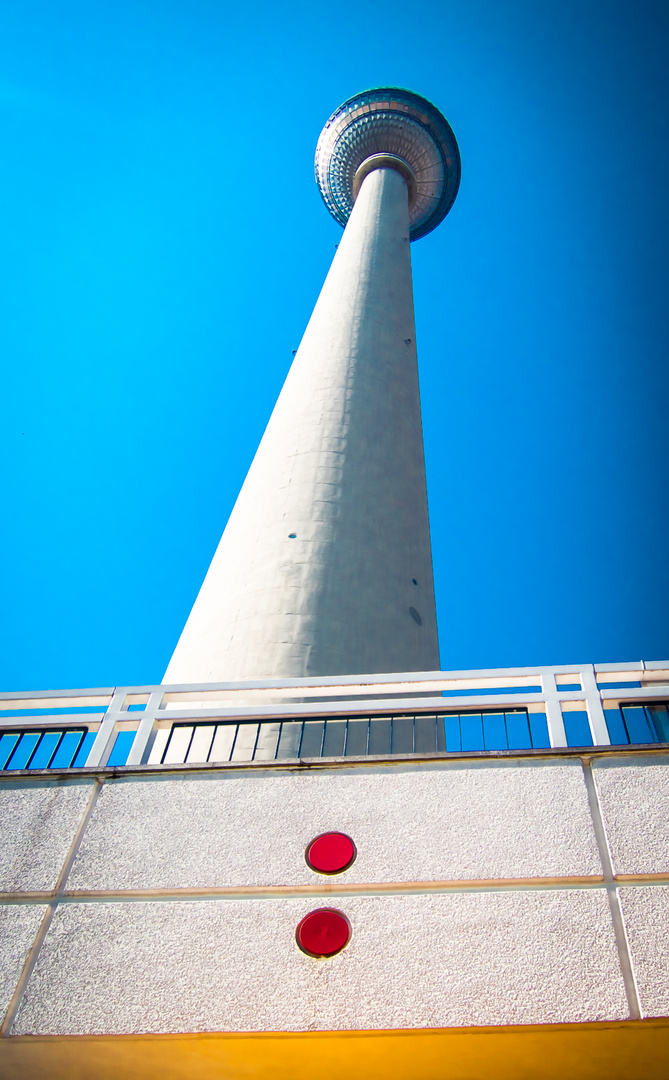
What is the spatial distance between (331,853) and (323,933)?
48 cm

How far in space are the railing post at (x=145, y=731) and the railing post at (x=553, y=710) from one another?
9.40 ft

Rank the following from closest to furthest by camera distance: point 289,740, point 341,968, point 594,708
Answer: point 341,968 < point 594,708 < point 289,740

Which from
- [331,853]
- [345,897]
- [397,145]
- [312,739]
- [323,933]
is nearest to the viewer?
[323,933]

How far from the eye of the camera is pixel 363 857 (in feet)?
15.9

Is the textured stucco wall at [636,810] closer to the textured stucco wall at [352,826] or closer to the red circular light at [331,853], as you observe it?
the textured stucco wall at [352,826]

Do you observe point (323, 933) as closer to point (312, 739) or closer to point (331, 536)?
point (312, 739)

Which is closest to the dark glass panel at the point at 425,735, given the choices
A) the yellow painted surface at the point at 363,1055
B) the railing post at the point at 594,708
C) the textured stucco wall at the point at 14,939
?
the railing post at the point at 594,708

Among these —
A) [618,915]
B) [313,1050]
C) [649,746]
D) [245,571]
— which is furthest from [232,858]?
[245,571]

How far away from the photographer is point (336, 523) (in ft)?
33.3

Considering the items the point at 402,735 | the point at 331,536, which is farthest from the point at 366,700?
the point at 331,536

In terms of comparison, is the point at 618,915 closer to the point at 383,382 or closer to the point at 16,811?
the point at 16,811

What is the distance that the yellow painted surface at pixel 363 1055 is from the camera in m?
4.12

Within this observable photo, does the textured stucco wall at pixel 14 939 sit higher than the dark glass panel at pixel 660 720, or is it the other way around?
the dark glass panel at pixel 660 720

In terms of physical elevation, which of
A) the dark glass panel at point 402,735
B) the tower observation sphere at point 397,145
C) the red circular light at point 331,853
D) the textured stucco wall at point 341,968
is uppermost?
the tower observation sphere at point 397,145
